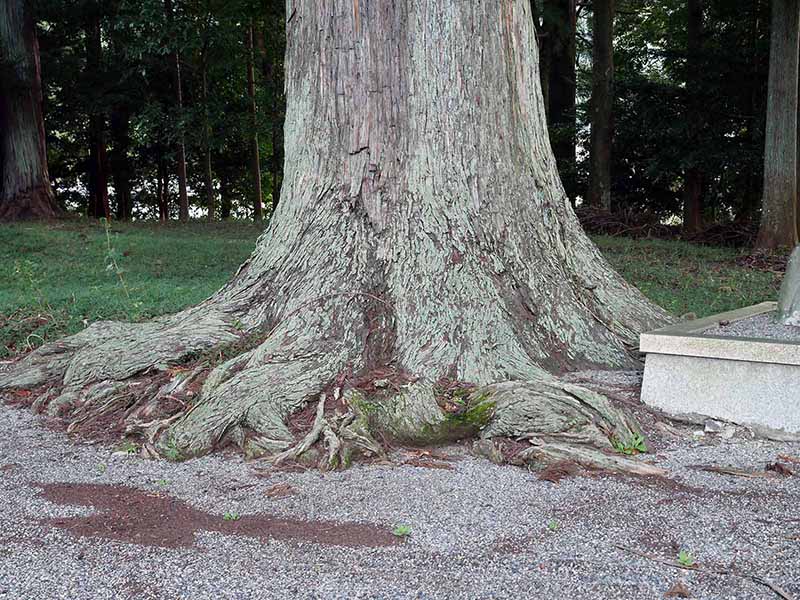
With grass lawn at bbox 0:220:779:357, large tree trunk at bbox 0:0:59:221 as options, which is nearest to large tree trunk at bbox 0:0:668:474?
grass lawn at bbox 0:220:779:357

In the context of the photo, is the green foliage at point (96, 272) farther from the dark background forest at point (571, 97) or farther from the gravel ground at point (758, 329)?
the gravel ground at point (758, 329)

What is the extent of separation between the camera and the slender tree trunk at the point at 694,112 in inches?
635

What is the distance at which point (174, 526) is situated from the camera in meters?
3.33

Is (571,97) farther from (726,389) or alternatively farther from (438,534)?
(438,534)

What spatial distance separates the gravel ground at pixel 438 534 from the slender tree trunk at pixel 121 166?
68.8 feet

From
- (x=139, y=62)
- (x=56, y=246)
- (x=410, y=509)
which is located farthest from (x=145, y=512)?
(x=139, y=62)

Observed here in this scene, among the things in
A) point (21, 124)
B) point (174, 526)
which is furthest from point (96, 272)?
point (21, 124)

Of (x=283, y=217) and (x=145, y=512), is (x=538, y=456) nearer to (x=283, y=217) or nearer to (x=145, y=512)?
(x=145, y=512)

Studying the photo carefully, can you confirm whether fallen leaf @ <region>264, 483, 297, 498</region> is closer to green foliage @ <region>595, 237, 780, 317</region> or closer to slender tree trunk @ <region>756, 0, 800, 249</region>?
green foliage @ <region>595, 237, 780, 317</region>

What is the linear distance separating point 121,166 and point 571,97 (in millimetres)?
13334

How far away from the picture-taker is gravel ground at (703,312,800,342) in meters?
4.86

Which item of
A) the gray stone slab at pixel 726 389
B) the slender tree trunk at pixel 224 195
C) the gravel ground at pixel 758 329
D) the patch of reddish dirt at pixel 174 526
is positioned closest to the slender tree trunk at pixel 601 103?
the gravel ground at pixel 758 329

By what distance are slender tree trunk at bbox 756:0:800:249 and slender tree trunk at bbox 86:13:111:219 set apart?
1477cm

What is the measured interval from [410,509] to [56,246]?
10.7 m
